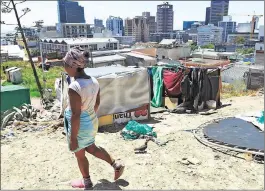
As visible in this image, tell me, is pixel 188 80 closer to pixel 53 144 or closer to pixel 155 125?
pixel 155 125

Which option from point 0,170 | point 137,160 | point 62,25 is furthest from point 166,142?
point 62,25

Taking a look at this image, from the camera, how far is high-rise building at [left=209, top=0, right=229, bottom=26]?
146250mm

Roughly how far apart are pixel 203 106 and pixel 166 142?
3345mm

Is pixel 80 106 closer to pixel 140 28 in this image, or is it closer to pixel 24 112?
pixel 24 112

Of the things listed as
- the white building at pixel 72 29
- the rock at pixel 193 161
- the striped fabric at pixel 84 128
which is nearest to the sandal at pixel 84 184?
the striped fabric at pixel 84 128

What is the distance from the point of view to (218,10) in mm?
152125

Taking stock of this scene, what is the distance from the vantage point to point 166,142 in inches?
183

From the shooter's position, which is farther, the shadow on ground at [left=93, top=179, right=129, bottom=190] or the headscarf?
the shadow on ground at [left=93, top=179, right=129, bottom=190]

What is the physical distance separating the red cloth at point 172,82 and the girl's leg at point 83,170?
5.25m

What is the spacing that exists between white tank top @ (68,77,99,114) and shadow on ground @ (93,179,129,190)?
989mm

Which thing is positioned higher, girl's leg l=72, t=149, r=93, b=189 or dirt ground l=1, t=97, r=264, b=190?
girl's leg l=72, t=149, r=93, b=189

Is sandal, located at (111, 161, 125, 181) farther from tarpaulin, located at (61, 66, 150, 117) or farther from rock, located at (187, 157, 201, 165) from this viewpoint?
tarpaulin, located at (61, 66, 150, 117)

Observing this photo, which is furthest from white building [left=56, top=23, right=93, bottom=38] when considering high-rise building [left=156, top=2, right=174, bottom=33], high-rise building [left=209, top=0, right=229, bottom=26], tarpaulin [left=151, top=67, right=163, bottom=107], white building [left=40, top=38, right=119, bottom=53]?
high-rise building [left=209, top=0, right=229, bottom=26]

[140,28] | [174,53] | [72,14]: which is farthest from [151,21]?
[174,53]
